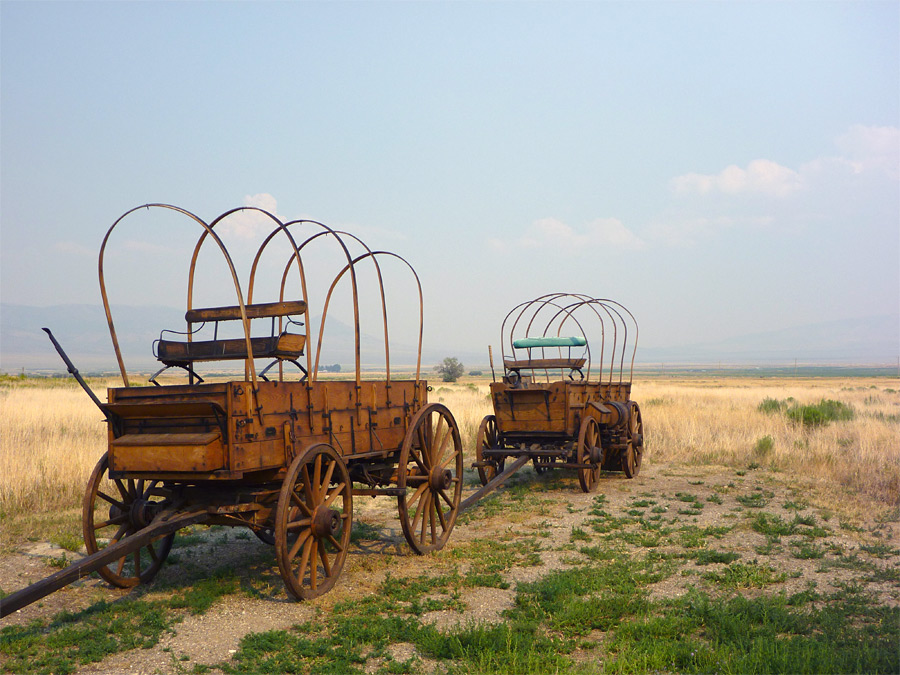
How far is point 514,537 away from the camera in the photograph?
7.69m

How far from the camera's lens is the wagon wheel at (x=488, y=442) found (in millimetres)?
10755

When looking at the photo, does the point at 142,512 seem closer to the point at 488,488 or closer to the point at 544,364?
the point at 488,488

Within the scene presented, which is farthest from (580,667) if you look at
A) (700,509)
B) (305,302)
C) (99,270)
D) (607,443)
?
(607,443)

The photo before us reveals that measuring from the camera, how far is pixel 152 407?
4.97 metres

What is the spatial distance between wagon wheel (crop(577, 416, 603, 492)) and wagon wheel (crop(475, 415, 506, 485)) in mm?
1323

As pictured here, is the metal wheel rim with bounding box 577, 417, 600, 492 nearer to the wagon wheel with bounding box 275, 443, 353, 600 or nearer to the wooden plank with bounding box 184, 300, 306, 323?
the wagon wheel with bounding box 275, 443, 353, 600

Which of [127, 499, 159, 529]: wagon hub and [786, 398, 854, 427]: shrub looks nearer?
[127, 499, 159, 529]: wagon hub

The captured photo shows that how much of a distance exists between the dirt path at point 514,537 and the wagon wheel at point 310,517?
0.69 feet

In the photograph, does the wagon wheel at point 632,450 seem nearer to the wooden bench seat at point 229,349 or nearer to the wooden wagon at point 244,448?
the wooden wagon at point 244,448

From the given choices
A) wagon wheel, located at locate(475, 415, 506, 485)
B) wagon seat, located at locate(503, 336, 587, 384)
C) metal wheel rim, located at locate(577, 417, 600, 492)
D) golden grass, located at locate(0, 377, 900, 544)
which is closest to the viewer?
golden grass, located at locate(0, 377, 900, 544)

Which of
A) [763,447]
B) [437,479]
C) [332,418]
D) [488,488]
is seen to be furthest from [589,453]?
[332,418]

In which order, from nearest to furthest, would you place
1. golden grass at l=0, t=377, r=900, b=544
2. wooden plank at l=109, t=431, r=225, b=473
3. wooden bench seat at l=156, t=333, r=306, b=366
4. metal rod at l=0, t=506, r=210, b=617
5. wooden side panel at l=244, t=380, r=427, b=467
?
1. metal rod at l=0, t=506, r=210, b=617
2. wooden plank at l=109, t=431, r=225, b=473
3. wooden side panel at l=244, t=380, r=427, b=467
4. wooden bench seat at l=156, t=333, r=306, b=366
5. golden grass at l=0, t=377, r=900, b=544

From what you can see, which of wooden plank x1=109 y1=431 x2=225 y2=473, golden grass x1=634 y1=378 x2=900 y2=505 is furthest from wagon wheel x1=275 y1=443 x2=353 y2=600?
golden grass x1=634 y1=378 x2=900 y2=505

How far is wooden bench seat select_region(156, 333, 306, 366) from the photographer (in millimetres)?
5422
